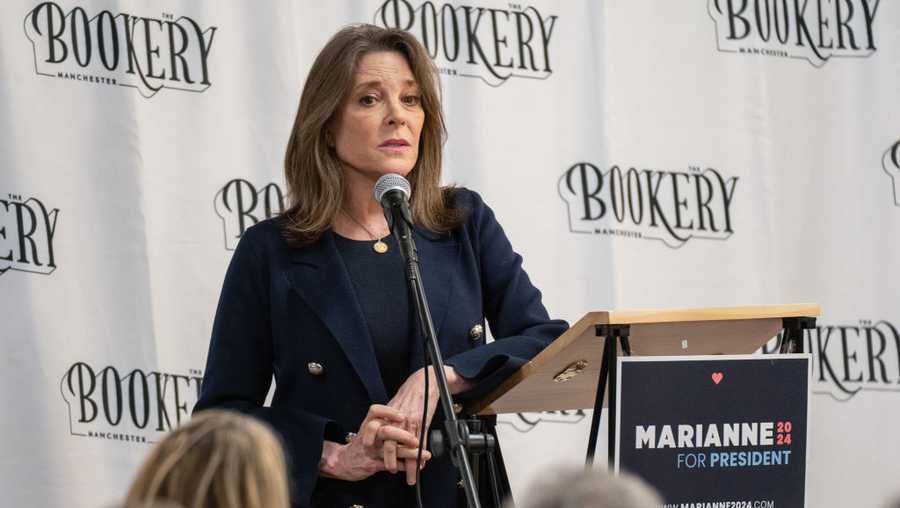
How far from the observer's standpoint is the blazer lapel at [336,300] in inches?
109

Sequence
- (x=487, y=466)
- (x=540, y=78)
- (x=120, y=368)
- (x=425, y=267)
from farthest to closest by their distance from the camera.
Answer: (x=540, y=78) < (x=120, y=368) < (x=425, y=267) < (x=487, y=466)

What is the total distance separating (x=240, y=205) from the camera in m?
3.96

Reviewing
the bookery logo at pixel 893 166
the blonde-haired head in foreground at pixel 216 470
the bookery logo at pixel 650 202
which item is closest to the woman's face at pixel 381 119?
the bookery logo at pixel 650 202

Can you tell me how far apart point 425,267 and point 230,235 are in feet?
3.89

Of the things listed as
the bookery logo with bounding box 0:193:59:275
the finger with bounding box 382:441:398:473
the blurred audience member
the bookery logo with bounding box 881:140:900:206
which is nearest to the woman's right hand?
the finger with bounding box 382:441:398:473

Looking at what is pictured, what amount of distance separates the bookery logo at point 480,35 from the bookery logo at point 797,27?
0.63 metres

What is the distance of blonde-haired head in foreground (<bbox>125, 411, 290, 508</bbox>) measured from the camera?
4.21 ft

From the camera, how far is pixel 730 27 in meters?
4.42

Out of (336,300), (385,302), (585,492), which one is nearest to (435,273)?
(385,302)

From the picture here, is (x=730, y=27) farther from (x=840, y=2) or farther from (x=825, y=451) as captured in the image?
(x=825, y=451)

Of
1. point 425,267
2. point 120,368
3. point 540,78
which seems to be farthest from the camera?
point 540,78

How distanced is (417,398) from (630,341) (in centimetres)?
46

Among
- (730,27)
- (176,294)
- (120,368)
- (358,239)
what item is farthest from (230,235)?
(730,27)

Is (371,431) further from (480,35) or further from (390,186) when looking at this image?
(480,35)
